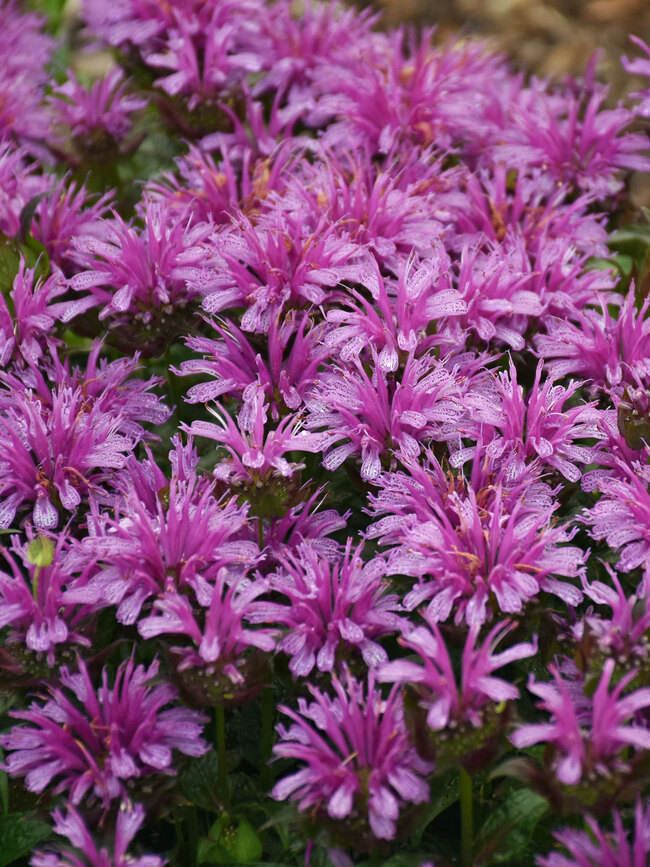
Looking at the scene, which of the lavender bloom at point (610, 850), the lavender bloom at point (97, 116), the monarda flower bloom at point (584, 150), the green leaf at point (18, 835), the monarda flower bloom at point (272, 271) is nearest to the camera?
the lavender bloom at point (610, 850)

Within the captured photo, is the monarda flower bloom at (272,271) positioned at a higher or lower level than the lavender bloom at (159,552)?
higher

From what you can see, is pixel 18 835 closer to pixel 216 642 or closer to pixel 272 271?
pixel 216 642

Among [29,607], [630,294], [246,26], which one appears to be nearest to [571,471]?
[630,294]

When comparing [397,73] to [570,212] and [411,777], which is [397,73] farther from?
[411,777]

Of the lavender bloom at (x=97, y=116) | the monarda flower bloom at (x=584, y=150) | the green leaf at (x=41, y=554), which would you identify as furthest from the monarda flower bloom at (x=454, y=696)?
the lavender bloom at (x=97, y=116)

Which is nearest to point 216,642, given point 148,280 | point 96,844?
point 96,844

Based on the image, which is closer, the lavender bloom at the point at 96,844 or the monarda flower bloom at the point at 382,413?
the lavender bloom at the point at 96,844

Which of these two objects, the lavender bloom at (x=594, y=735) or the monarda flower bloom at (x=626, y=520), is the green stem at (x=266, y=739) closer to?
the lavender bloom at (x=594, y=735)
